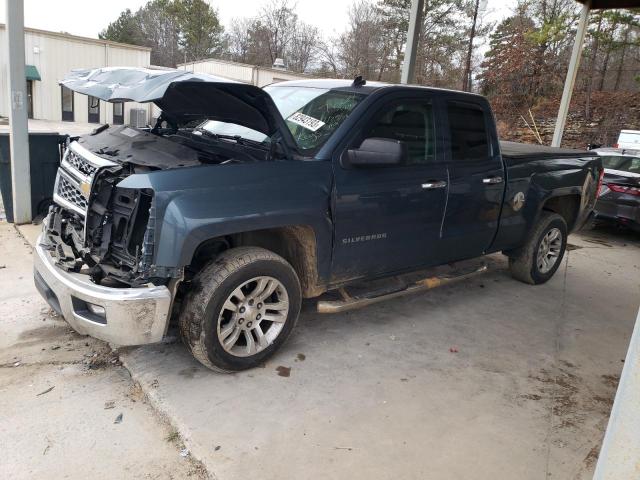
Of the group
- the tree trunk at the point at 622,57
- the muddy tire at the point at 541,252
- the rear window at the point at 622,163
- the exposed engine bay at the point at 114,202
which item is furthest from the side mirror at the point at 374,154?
the tree trunk at the point at 622,57

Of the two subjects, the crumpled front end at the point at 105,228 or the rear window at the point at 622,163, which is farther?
the rear window at the point at 622,163

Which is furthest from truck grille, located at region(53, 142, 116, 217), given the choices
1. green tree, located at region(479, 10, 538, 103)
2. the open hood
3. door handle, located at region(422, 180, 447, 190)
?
green tree, located at region(479, 10, 538, 103)

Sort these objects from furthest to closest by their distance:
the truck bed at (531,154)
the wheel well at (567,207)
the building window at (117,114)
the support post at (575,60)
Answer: the building window at (117,114)
the support post at (575,60)
the wheel well at (567,207)
the truck bed at (531,154)

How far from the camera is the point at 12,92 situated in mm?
6227

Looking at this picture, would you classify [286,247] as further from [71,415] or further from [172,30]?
[172,30]

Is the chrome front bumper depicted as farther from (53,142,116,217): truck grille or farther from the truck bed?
the truck bed

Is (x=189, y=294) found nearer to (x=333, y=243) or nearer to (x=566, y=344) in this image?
(x=333, y=243)

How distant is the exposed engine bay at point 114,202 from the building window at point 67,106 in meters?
27.8

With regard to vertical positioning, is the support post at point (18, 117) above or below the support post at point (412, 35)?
below

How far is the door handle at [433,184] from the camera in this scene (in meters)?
4.18

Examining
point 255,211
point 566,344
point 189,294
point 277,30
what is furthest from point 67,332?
point 277,30

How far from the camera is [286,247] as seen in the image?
12.5 feet

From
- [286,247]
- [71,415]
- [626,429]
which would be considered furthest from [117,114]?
[626,429]

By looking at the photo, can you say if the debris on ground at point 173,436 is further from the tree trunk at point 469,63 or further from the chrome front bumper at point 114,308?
the tree trunk at point 469,63
